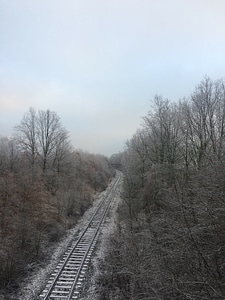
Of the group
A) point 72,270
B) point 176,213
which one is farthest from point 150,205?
point 176,213

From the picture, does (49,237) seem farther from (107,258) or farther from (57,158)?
(57,158)

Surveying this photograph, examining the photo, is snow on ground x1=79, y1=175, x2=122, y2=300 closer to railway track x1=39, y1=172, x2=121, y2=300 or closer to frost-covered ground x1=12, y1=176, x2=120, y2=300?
frost-covered ground x1=12, y1=176, x2=120, y2=300

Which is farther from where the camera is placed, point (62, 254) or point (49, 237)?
point (49, 237)

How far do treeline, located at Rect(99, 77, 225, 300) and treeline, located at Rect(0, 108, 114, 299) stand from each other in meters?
4.80

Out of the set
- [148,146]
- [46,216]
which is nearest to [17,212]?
[46,216]

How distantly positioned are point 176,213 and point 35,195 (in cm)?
2472

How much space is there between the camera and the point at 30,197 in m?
29.2

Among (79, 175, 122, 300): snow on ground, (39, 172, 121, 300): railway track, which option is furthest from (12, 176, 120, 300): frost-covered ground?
(39, 172, 121, 300): railway track

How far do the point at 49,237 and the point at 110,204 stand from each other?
19.6 m

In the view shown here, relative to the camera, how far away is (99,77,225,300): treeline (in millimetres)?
7141

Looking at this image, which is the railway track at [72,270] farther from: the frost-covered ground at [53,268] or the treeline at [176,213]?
the treeline at [176,213]

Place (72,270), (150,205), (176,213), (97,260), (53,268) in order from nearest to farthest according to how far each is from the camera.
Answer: (176,213) < (72,270) < (53,268) < (97,260) < (150,205)

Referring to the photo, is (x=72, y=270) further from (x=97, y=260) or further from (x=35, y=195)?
(x=35, y=195)

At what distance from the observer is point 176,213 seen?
8.83m
